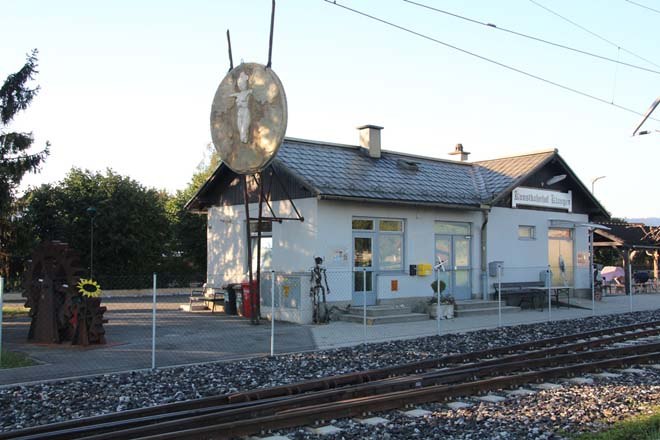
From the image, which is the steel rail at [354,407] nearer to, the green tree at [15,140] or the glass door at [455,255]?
the glass door at [455,255]

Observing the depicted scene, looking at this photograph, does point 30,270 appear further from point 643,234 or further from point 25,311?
point 643,234

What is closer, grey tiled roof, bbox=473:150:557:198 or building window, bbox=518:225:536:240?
grey tiled roof, bbox=473:150:557:198

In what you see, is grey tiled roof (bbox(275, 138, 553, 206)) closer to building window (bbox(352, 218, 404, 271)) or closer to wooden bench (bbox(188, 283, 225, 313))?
building window (bbox(352, 218, 404, 271))

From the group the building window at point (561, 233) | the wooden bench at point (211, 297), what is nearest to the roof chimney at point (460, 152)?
the building window at point (561, 233)

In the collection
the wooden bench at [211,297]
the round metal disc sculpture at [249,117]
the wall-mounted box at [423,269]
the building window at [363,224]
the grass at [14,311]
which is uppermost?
the round metal disc sculpture at [249,117]

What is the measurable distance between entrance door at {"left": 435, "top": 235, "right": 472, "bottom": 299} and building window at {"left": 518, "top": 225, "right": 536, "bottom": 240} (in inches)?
122

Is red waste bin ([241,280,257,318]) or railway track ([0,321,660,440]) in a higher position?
red waste bin ([241,280,257,318])

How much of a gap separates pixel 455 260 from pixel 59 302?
13267mm

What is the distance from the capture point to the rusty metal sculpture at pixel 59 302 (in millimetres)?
13906

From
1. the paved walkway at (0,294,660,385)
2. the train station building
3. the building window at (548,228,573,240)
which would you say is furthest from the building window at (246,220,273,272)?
the building window at (548,228,573,240)

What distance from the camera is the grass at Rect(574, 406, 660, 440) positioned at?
6797mm

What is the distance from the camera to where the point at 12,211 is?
954 inches

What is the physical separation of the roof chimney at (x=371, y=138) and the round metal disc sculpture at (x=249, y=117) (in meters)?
6.72

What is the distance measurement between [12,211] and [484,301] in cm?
1768
